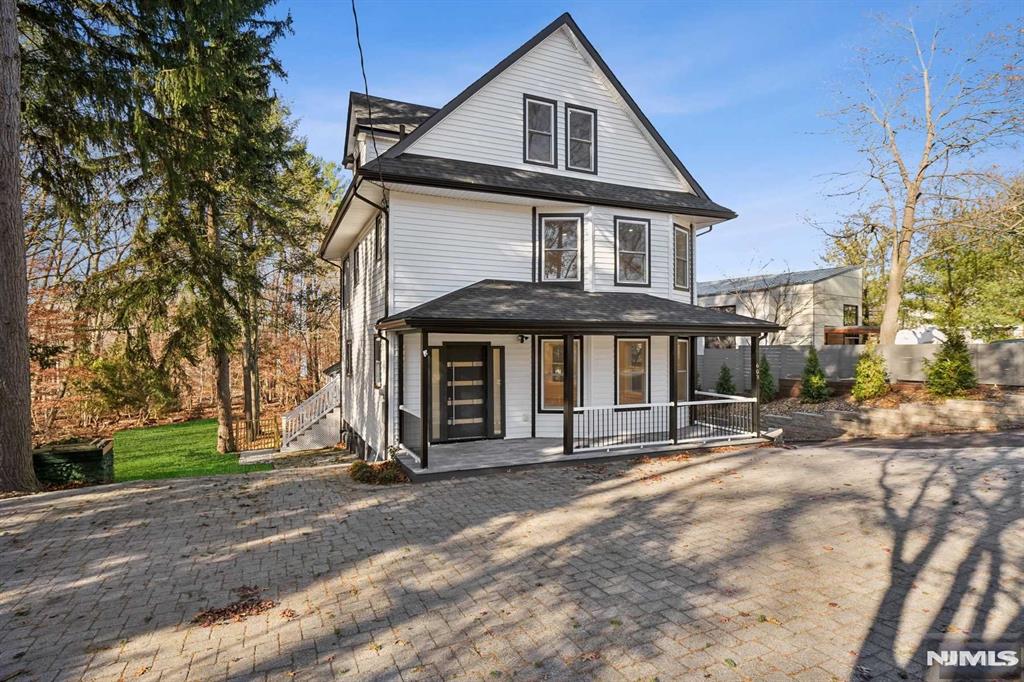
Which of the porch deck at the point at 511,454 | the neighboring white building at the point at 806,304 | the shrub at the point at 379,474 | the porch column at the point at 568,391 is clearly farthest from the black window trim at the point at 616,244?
A: the neighboring white building at the point at 806,304

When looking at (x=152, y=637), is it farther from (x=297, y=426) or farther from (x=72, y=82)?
(x=297, y=426)

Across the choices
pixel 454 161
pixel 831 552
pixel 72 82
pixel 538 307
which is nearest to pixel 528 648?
pixel 831 552

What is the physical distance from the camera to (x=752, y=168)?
70.7ft

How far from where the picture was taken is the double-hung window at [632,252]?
12555 mm

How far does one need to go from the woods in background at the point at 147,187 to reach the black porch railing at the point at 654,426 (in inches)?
408

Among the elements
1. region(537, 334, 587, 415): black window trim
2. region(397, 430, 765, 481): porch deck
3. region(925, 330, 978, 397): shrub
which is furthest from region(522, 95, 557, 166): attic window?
region(925, 330, 978, 397): shrub

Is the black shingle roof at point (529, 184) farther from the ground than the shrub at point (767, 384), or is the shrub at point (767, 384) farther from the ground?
the black shingle roof at point (529, 184)

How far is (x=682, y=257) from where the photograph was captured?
13.9m

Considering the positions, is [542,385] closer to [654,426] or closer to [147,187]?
[654,426]

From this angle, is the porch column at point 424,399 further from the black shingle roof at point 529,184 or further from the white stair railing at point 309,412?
the white stair railing at point 309,412

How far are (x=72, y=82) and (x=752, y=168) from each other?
73.8 feet

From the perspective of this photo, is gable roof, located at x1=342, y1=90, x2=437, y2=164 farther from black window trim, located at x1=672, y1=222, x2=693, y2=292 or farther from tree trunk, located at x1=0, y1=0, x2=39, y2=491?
black window trim, located at x1=672, y1=222, x2=693, y2=292

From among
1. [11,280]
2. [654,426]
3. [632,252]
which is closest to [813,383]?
[654,426]

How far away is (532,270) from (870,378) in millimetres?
13183
